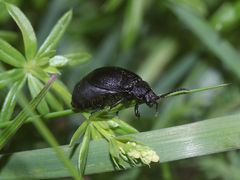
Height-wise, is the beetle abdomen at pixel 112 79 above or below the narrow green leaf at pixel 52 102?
above

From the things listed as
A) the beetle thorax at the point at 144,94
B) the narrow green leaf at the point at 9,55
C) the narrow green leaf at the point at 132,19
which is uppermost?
the narrow green leaf at the point at 132,19

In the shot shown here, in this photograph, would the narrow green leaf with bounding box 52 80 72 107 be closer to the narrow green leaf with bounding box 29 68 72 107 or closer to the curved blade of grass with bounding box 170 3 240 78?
the narrow green leaf with bounding box 29 68 72 107

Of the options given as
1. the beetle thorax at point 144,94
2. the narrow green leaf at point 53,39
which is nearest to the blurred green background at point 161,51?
the beetle thorax at point 144,94

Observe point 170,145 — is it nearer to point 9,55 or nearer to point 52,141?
point 52,141

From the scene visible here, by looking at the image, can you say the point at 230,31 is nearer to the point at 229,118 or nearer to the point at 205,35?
the point at 205,35

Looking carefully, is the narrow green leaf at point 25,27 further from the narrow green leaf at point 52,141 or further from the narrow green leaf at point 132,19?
the narrow green leaf at point 132,19

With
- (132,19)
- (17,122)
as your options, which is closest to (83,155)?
(17,122)

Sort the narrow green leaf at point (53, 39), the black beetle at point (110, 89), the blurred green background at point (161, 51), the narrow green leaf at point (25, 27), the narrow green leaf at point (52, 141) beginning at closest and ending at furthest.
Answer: the narrow green leaf at point (52, 141) < the narrow green leaf at point (25, 27) < the narrow green leaf at point (53, 39) < the black beetle at point (110, 89) < the blurred green background at point (161, 51)
